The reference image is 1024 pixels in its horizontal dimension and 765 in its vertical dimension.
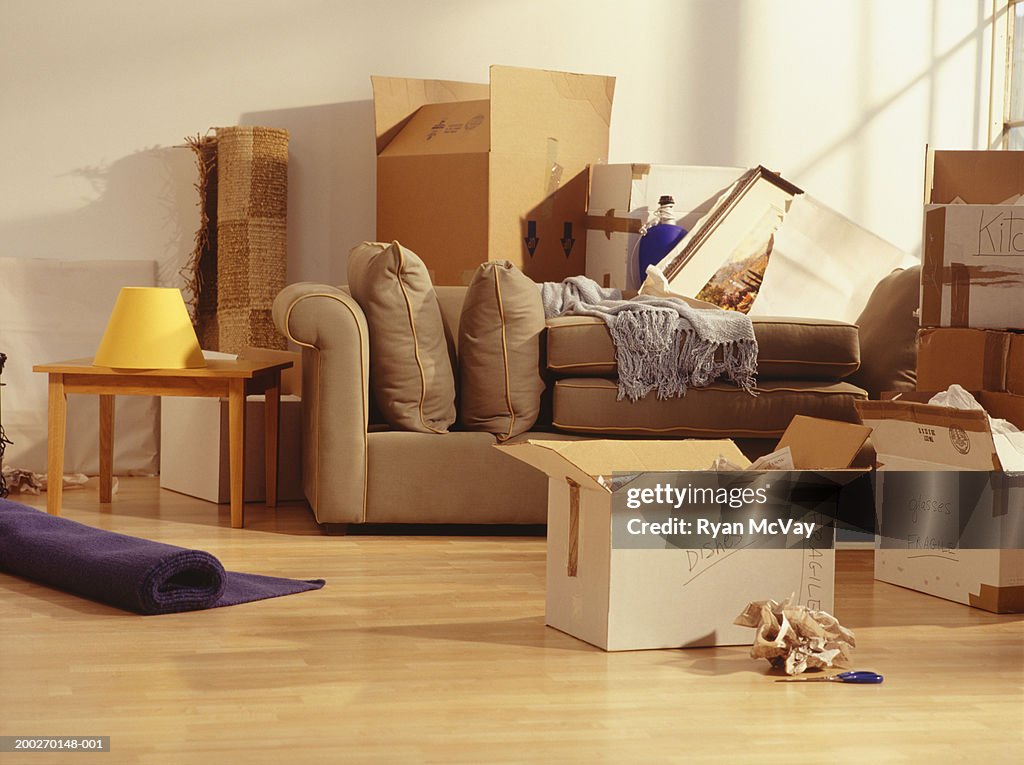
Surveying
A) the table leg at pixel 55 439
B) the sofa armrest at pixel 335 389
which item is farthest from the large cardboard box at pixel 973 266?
the table leg at pixel 55 439

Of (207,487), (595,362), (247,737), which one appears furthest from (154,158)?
(247,737)

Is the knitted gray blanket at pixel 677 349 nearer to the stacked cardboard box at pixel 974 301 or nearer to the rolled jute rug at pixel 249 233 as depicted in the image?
the stacked cardboard box at pixel 974 301

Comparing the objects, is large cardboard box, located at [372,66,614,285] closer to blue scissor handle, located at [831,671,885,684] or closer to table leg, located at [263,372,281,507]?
table leg, located at [263,372,281,507]

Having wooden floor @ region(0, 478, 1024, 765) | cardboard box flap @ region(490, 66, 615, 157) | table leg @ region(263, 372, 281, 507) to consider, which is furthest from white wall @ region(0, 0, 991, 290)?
wooden floor @ region(0, 478, 1024, 765)

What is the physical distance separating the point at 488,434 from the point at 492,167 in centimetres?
127

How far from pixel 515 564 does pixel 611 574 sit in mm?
896

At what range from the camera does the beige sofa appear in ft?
10.9

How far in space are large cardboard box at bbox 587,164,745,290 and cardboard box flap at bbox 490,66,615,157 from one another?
0.15 metres

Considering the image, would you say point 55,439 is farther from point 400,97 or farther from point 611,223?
point 611,223

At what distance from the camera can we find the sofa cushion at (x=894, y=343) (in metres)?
3.80

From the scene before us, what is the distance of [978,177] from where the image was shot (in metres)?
3.29

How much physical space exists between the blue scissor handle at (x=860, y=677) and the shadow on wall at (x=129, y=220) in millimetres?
3298

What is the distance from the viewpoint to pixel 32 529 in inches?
112

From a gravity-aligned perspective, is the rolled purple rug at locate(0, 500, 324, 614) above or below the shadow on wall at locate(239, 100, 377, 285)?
below
